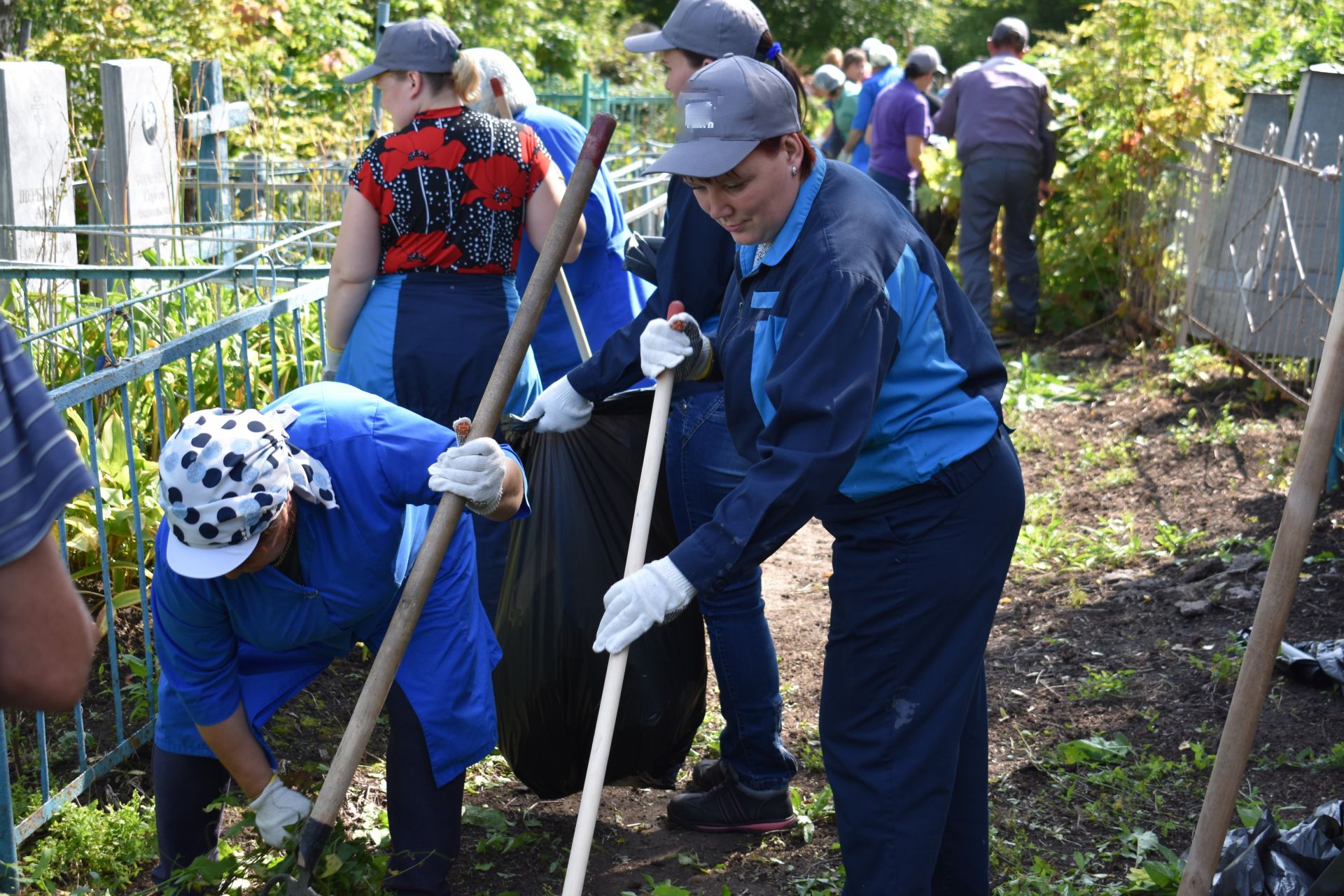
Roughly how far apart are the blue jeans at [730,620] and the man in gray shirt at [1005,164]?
4.99 m

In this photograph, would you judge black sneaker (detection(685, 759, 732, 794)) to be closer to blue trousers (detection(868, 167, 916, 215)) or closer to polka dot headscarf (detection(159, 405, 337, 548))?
polka dot headscarf (detection(159, 405, 337, 548))

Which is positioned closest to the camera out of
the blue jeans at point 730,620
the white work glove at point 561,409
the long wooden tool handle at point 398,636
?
the long wooden tool handle at point 398,636

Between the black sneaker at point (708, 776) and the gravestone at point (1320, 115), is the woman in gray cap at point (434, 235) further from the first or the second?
the gravestone at point (1320, 115)

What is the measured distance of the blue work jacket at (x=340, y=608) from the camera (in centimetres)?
228

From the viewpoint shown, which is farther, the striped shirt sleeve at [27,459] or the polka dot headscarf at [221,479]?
the polka dot headscarf at [221,479]

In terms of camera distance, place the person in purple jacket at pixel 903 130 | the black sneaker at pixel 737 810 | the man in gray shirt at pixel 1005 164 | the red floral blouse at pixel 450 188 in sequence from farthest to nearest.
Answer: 1. the person in purple jacket at pixel 903 130
2. the man in gray shirt at pixel 1005 164
3. the red floral blouse at pixel 450 188
4. the black sneaker at pixel 737 810

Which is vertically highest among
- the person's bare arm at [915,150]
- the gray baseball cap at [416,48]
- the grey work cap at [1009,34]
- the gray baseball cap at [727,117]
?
the grey work cap at [1009,34]

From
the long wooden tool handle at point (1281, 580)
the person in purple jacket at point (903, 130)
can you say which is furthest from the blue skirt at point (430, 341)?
the person in purple jacket at point (903, 130)

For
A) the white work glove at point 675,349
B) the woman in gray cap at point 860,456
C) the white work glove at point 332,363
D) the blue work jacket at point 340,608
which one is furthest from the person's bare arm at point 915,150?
the blue work jacket at point 340,608

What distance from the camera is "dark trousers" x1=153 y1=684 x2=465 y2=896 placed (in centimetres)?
242

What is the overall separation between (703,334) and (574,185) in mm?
418

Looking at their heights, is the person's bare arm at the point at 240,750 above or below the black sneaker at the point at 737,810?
above

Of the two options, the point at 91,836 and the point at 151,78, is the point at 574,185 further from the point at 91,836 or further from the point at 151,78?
the point at 151,78

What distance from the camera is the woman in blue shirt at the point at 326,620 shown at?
224 centimetres
